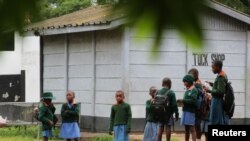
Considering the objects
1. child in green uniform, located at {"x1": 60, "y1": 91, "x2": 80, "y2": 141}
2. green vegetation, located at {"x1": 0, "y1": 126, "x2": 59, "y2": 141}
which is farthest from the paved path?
child in green uniform, located at {"x1": 60, "y1": 91, "x2": 80, "y2": 141}

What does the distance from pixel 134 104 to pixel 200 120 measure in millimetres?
3532

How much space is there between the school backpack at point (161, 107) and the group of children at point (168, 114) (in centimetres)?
3

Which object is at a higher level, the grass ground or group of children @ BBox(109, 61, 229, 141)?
group of children @ BBox(109, 61, 229, 141)

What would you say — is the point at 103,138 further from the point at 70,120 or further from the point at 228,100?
the point at 228,100

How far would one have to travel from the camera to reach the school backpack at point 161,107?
10.3m

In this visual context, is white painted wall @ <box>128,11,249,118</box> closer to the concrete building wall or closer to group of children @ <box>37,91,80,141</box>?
the concrete building wall

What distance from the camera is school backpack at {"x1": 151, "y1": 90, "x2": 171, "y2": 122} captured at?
10.3 m

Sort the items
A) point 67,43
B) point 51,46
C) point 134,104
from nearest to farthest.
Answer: point 134,104, point 67,43, point 51,46

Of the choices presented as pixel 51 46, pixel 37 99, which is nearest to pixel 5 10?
pixel 51 46

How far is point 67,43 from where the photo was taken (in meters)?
15.6

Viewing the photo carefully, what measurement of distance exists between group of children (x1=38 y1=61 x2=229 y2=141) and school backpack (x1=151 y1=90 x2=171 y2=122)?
1.2 inches

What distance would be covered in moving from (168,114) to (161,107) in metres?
0.30

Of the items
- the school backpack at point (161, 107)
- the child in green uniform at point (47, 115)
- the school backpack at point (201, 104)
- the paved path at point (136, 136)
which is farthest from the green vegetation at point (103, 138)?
the school backpack at point (201, 104)

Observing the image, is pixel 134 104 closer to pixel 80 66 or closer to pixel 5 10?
pixel 80 66
